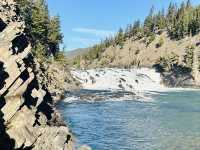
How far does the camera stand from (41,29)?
11188cm

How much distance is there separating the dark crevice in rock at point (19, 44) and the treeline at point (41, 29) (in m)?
43.1

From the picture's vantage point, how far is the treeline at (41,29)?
94619 millimetres

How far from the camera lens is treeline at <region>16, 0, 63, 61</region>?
9462cm

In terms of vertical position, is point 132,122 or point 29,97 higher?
point 29,97

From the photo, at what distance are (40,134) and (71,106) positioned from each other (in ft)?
156

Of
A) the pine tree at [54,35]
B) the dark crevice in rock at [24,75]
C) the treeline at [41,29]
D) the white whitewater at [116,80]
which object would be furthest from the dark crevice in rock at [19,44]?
the white whitewater at [116,80]

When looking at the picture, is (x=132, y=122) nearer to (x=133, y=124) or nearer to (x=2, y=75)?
(x=133, y=124)

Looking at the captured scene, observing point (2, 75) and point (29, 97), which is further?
point (29, 97)

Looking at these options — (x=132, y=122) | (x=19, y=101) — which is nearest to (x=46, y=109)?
(x=19, y=101)

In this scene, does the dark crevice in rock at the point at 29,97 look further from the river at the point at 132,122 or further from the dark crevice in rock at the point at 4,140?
the river at the point at 132,122

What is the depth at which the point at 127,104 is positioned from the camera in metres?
90.7

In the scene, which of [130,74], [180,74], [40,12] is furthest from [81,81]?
[180,74]

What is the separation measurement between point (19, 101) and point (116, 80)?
359 feet

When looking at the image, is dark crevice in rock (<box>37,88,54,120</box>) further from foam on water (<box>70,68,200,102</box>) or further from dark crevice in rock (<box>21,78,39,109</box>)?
foam on water (<box>70,68,200,102</box>)
